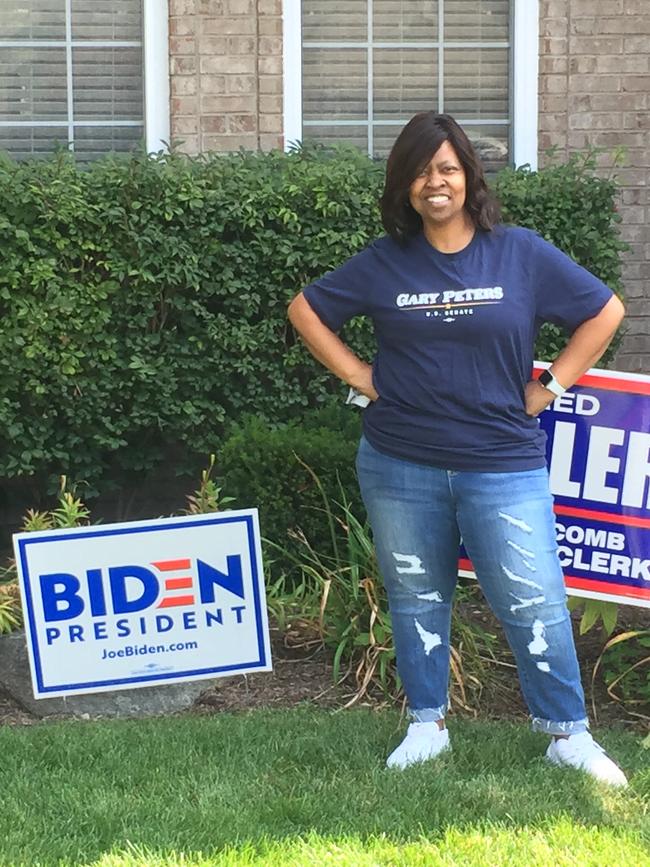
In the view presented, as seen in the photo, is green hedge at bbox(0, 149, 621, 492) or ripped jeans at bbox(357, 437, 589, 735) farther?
green hedge at bbox(0, 149, 621, 492)

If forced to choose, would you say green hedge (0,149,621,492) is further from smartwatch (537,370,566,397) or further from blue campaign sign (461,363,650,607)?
smartwatch (537,370,566,397)

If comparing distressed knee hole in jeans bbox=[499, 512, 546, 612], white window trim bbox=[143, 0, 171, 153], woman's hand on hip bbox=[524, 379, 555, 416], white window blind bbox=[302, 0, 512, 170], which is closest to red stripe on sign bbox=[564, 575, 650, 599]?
distressed knee hole in jeans bbox=[499, 512, 546, 612]

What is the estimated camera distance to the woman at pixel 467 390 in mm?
3580

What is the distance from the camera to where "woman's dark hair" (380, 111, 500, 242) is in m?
3.61

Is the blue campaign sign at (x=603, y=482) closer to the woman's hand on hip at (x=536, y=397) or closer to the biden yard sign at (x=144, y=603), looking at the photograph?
the woman's hand on hip at (x=536, y=397)

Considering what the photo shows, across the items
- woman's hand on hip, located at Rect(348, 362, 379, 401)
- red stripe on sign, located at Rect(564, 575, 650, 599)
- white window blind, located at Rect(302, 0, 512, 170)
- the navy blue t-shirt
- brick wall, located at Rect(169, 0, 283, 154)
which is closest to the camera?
the navy blue t-shirt

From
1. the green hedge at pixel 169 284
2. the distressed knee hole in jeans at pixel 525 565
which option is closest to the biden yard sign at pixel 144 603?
the distressed knee hole in jeans at pixel 525 565

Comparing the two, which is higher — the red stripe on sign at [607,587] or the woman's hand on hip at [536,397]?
the woman's hand on hip at [536,397]

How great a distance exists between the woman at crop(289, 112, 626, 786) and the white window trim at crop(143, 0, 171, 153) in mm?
3679

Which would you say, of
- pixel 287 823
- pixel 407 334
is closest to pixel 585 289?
pixel 407 334

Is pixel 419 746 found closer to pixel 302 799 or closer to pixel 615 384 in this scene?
pixel 302 799

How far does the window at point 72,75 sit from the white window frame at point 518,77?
702 millimetres

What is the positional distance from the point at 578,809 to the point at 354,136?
474 centimetres

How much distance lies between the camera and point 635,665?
462 centimetres
